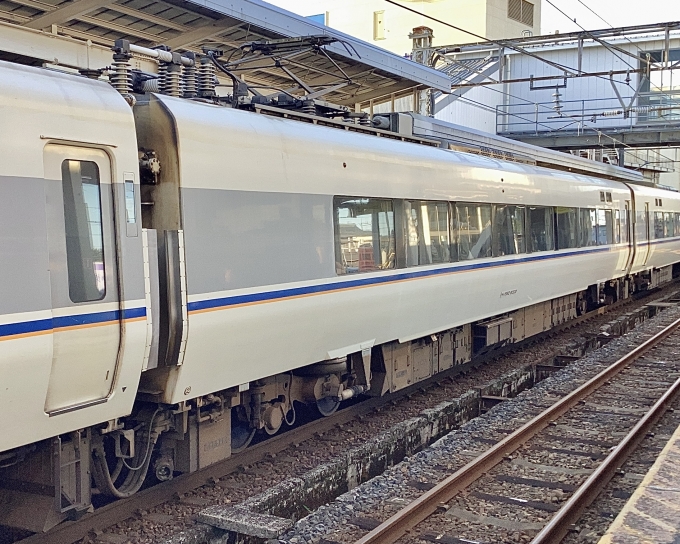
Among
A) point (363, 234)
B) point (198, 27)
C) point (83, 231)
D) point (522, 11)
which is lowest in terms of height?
point (363, 234)

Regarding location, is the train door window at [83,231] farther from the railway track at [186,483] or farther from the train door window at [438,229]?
the train door window at [438,229]

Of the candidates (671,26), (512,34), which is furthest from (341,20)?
(671,26)

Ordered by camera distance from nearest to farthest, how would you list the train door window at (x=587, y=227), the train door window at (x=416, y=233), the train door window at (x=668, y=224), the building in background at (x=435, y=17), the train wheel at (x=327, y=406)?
1. the train door window at (x=416, y=233)
2. the train wheel at (x=327, y=406)
3. the train door window at (x=587, y=227)
4. the train door window at (x=668, y=224)
5. the building in background at (x=435, y=17)

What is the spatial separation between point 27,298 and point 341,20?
47.1 m

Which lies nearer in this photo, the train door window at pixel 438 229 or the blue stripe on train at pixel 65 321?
the blue stripe on train at pixel 65 321

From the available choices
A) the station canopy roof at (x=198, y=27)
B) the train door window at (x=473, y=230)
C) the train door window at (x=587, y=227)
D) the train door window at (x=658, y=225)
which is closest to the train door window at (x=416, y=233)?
the train door window at (x=473, y=230)

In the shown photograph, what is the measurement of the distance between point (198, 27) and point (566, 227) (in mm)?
7382

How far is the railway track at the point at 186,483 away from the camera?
544 centimetres

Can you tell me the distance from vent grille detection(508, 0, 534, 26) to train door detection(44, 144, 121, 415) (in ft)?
143

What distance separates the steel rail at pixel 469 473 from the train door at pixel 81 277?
2.06 metres

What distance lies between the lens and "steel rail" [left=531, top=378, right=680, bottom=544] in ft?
18.5

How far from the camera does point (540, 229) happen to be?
12.5 metres

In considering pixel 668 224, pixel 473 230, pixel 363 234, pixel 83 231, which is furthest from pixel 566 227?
pixel 668 224

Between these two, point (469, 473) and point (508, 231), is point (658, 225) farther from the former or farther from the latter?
point (469, 473)
